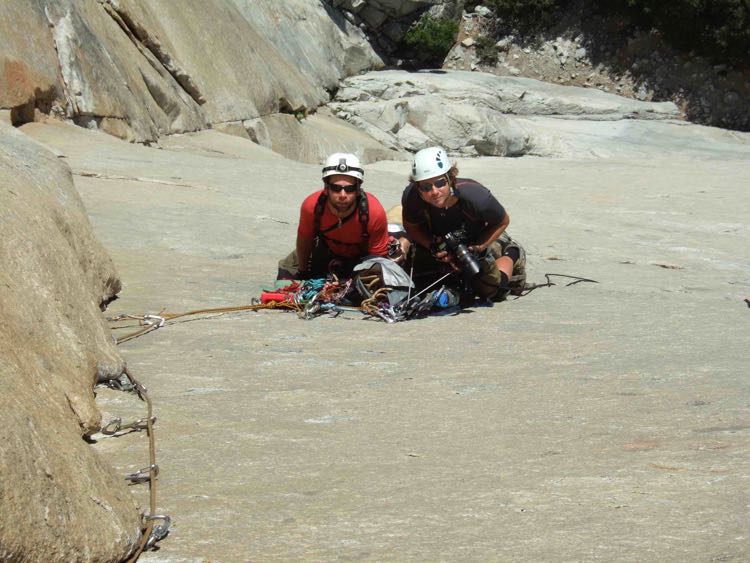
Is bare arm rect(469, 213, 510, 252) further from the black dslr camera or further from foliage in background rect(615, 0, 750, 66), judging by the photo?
foliage in background rect(615, 0, 750, 66)

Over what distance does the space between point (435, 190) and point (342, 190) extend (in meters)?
0.63

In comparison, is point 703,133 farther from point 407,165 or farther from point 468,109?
point 407,165

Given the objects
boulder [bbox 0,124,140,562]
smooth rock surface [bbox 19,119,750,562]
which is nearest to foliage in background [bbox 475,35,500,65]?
smooth rock surface [bbox 19,119,750,562]

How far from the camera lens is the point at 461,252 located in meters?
7.18

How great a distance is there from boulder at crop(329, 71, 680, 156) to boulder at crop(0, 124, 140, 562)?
16.4 metres

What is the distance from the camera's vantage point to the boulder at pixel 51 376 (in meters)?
2.57

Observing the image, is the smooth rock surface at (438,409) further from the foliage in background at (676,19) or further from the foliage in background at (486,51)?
the foliage in background at (486,51)

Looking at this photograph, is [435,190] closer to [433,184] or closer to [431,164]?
[433,184]

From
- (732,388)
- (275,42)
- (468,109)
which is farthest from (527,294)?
(275,42)

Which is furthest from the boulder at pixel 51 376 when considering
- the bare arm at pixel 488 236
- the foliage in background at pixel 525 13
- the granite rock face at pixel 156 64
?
the foliage in background at pixel 525 13

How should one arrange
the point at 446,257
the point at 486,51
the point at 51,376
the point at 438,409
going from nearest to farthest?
the point at 51,376
the point at 438,409
the point at 446,257
the point at 486,51

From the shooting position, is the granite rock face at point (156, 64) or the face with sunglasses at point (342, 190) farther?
the granite rock face at point (156, 64)

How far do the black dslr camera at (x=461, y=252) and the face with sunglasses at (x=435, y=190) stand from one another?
0.25 m

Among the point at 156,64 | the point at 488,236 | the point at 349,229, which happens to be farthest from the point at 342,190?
the point at 156,64
